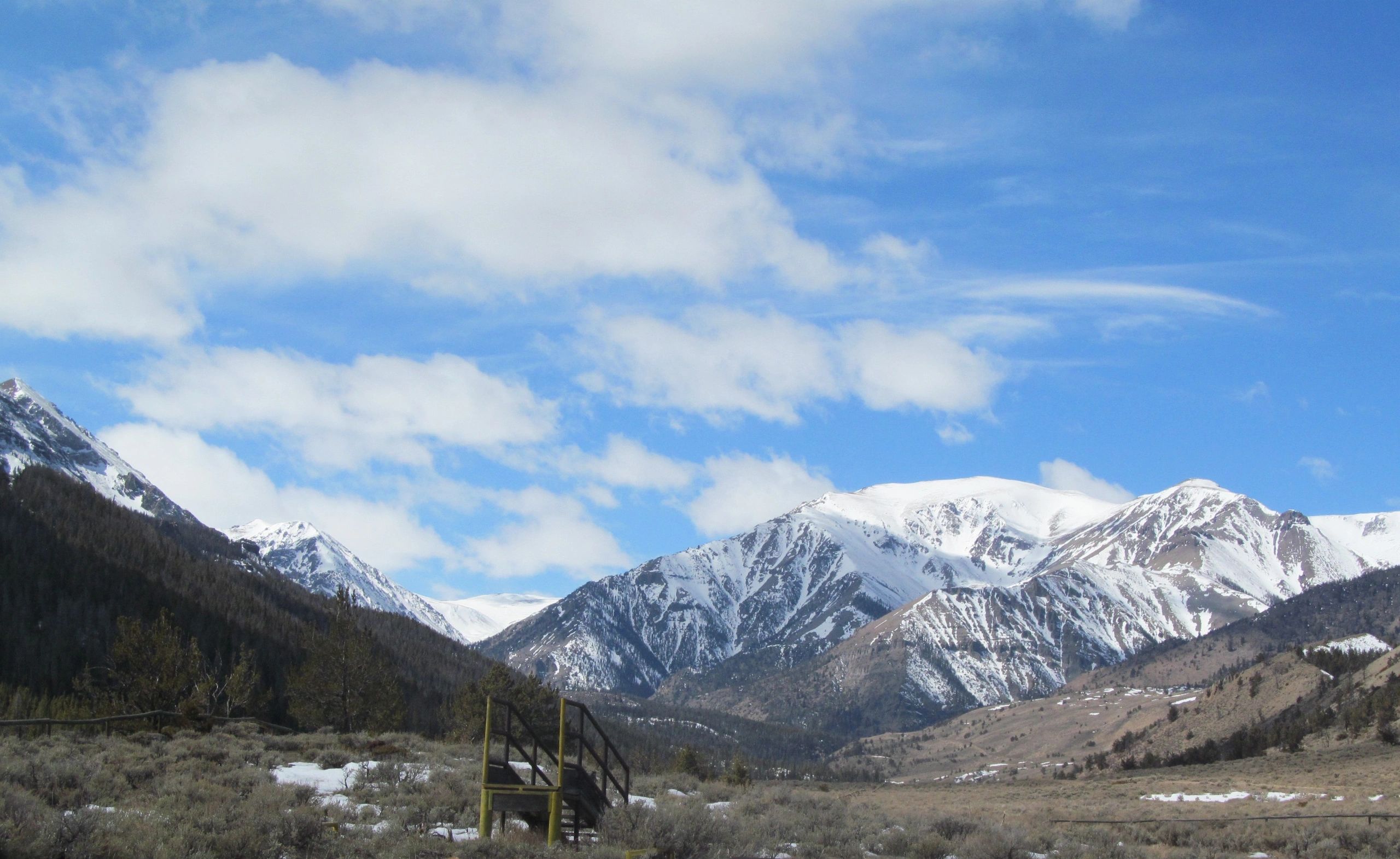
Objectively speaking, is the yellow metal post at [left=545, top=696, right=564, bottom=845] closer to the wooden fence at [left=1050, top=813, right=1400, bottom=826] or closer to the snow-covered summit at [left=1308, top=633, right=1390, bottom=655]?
the wooden fence at [left=1050, top=813, right=1400, bottom=826]

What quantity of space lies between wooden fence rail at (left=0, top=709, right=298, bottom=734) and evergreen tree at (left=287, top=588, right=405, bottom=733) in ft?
66.2

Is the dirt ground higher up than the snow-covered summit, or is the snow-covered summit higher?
the snow-covered summit

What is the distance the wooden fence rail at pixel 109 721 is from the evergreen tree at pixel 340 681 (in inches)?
795

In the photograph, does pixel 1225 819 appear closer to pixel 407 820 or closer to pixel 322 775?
pixel 407 820

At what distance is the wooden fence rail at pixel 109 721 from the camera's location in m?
25.3

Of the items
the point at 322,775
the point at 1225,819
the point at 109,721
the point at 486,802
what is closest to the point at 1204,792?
the point at 1225,819

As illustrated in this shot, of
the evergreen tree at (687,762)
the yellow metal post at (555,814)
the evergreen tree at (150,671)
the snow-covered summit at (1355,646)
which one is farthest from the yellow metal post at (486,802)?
the snow-covered summit at (1355,646)

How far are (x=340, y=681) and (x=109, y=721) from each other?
108 ft

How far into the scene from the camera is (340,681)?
63219 mm

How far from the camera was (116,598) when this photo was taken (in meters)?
129

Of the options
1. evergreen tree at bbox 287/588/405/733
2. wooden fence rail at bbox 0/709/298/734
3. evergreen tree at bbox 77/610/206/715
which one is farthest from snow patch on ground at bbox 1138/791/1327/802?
evergreen tree at bbox 77/610/206/715

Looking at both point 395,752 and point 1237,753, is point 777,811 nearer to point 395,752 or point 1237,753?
point 395,752

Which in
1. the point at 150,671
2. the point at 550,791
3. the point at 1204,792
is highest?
the point at 150,671

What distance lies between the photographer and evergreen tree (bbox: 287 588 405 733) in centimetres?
6303
